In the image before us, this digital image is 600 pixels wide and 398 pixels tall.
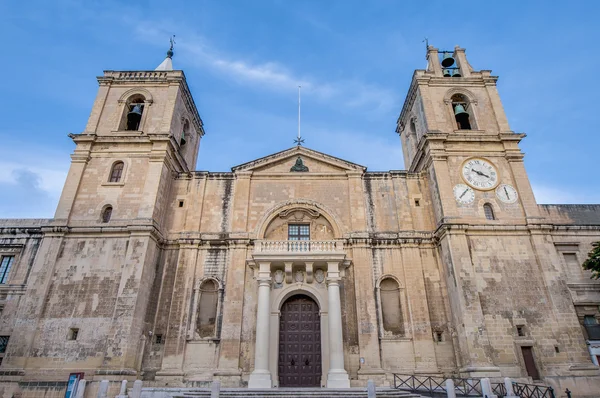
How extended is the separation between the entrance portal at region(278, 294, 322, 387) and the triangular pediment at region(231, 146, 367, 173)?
830 cm

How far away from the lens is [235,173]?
23906 mm

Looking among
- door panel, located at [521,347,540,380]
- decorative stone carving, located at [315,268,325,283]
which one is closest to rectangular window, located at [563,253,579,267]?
door panel, located at [521,347,540,380]

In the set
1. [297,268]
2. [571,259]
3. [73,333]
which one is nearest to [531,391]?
[571,259]

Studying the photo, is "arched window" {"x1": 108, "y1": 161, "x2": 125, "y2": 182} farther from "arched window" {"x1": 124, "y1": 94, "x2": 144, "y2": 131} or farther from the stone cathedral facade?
"arched window" {"x1": 124, "y1": 94, "x2": 144, "y2": 131}

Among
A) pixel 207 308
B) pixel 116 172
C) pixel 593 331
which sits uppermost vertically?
pixel 116 172

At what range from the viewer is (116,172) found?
74.5ft

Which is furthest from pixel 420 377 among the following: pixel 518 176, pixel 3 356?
pixel 3 356

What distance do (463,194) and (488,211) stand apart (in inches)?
65.7

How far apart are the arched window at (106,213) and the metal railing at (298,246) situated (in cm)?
867

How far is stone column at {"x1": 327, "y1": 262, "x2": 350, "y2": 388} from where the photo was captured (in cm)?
1746

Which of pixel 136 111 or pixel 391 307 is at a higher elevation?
pixel 136 111

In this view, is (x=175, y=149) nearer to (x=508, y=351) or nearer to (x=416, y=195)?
(x=416, y=195)

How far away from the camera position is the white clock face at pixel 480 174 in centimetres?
2189

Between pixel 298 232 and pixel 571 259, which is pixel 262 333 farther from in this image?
pixel 571 259
